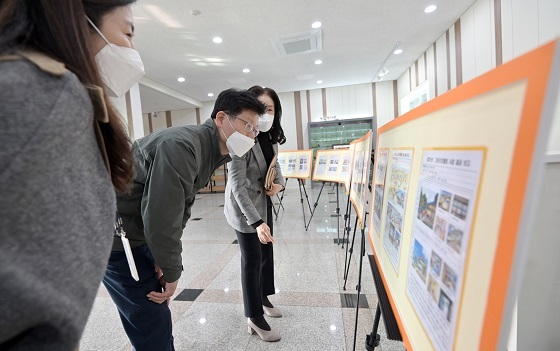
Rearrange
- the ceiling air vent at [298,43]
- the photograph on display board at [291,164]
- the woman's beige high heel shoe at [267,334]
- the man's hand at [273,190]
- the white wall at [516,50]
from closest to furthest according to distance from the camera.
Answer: the white wall at [516,50], the woman's beige high heel shoe at [267,334], the man's hand at [273,190], the ceiling air vent at [298,43], the photograph on display board at [291,164]

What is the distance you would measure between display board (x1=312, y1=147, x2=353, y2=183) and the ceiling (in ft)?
6.56

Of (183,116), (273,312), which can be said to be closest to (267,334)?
(273,312)

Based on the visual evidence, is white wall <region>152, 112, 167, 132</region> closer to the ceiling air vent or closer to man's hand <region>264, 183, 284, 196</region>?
the ceiling air vent

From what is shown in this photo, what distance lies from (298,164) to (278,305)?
10.4ft

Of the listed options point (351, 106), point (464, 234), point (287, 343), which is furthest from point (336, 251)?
point (351, 106)

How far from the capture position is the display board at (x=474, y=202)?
10.0 inches

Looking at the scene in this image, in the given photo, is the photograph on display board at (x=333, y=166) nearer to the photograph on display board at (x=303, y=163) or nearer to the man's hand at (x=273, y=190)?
the photograph on display board at (x=303, y=163)

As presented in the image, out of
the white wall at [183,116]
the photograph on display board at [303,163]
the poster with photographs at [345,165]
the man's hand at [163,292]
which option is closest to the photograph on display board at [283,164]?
the photograph on display board at [303,163]

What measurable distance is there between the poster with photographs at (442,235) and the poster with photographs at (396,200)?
0.10 meters

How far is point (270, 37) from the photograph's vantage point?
453cm

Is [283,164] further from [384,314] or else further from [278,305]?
[384,314]

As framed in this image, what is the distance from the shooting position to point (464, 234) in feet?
1.20

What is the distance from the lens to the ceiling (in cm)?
363

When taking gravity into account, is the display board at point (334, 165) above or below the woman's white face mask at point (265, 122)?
below
